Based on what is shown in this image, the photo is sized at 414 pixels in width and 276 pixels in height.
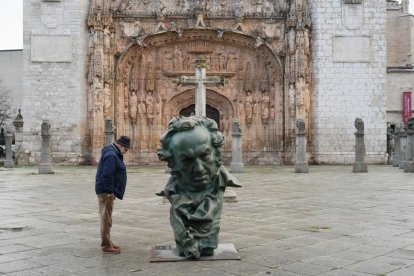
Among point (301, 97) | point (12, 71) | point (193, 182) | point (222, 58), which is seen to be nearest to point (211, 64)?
point (222, 58)

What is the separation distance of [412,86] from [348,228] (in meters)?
31.8

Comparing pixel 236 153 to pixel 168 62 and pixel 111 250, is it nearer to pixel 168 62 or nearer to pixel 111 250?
pixel 168 62

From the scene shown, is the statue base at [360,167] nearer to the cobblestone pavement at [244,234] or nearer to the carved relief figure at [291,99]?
the carved relief figure at [291,99]

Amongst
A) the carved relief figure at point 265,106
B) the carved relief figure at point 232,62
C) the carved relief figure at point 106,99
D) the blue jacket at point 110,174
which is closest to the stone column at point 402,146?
the carved relief figure at point 265,106

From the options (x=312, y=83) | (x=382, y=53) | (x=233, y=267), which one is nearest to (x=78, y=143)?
(x=312, y=83)

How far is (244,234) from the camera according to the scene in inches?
279

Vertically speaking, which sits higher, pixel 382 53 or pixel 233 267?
pixel 382 53

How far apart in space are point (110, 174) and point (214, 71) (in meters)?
A: 20.9

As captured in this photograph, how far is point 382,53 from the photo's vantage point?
2603cm

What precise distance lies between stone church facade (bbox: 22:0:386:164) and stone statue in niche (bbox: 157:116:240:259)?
19859 mm

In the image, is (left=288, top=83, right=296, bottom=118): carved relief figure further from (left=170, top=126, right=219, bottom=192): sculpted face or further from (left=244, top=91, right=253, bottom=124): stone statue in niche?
(left=170, top=126, right=219, bottom=192): sculpted face

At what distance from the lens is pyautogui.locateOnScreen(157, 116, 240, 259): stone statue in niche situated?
546 cm

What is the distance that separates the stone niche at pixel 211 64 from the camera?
25.5m

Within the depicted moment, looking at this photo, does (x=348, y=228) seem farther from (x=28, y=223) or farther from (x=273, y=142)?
(x=273, y=142)
